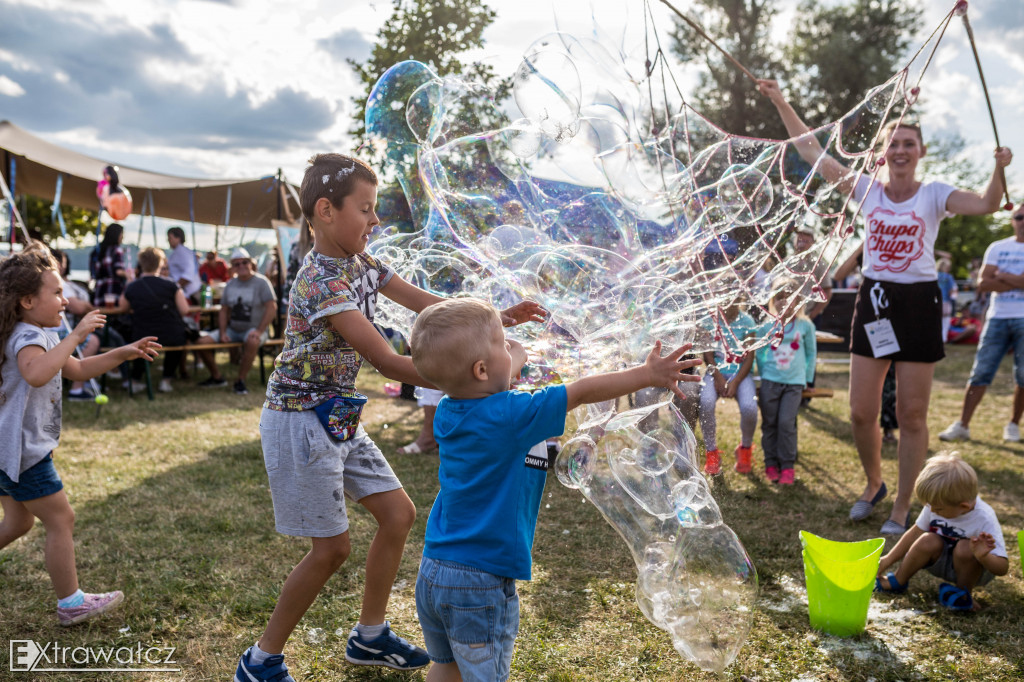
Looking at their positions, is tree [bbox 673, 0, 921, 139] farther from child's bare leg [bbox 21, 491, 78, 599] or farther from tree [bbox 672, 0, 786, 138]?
child's bare leg [bbox 21, 491, 78, 599]

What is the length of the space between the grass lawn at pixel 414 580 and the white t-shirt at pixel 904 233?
1.38 meters

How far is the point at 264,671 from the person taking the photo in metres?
2.13

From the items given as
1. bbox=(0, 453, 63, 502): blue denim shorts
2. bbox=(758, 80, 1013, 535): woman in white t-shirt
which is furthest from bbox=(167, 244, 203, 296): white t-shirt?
bbox=(758, 80, 1013, 535): woman in white t-shirt

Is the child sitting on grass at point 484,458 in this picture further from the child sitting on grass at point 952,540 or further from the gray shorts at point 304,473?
the child sitting on grass at point 952,540

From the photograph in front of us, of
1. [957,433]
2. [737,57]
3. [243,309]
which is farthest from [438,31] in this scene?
[737,57]

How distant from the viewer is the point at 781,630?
263 cm

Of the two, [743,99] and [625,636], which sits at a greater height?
[743,99]

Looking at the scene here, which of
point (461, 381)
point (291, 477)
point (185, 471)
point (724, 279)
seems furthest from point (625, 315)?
point (185, 471)

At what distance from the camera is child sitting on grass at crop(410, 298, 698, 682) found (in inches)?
62.6

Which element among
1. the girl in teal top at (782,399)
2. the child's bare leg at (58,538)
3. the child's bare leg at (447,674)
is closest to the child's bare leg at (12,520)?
the child's bare leg at (58,538)

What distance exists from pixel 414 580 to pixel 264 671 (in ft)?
3.25

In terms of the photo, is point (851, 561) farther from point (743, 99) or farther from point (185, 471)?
point (743, 99)

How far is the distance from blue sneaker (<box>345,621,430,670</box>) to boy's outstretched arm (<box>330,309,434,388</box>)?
100cm

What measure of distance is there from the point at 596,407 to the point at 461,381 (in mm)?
761
